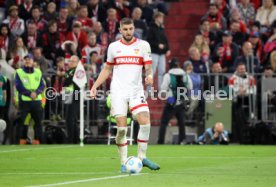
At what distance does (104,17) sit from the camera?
110ft

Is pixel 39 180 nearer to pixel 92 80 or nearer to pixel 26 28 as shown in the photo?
pixel 92 80

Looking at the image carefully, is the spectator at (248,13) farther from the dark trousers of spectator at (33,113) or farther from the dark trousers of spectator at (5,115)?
the dark trousers of spectator at (5,115)

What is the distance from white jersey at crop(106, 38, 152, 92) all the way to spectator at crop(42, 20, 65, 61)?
1474 centimetres

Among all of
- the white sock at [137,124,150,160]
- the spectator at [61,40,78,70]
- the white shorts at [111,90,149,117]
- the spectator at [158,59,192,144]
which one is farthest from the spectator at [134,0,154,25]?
the white sock at [137,124,150,160]

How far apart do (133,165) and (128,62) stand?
1.86 meters

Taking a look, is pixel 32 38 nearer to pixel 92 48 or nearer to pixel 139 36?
pixel 92 48

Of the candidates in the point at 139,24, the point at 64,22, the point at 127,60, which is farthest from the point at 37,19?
the point at 127,60

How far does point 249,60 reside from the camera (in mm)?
30656

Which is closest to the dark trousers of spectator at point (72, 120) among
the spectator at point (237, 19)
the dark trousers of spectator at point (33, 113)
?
the dark trousers of spectator at point (33, 113)

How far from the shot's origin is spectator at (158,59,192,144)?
28.8 metres

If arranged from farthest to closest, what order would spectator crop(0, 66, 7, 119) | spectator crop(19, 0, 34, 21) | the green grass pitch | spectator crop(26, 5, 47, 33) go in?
1. spectator crop(19, 0, 34, 21)
2. spectator crop(26, 5, 47, 33)
3. spectator crop(0, 66, 7, 119)
4. the green grass pitch

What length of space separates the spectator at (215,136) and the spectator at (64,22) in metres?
6.20

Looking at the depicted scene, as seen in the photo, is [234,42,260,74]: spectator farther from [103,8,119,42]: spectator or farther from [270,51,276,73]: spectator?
[103,8,119,42]: spectator

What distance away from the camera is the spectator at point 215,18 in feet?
107
